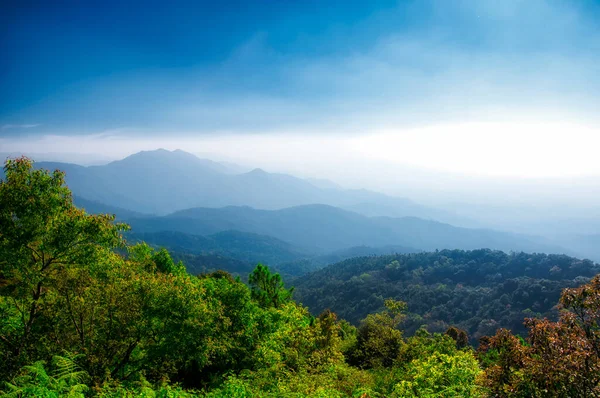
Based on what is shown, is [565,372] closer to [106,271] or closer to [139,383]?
[139,383]

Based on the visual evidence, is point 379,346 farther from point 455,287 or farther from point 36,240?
point 455,287

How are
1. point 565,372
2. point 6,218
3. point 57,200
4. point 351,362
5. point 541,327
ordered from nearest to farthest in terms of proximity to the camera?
point 565,372 < point 541,327 < point 6,218 < point 57,200 < point 351,362

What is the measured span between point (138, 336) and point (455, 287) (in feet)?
505

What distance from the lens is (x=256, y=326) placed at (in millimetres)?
17828

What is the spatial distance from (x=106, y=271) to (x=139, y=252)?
1548 cm

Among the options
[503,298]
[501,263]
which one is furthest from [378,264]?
[503,298]

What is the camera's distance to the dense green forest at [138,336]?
24.1 feet

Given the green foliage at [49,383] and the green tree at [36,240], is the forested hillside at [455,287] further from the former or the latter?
the green tree at [36,240]

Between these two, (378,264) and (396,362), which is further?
(378,264)

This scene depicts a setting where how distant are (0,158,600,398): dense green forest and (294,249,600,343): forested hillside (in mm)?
99218

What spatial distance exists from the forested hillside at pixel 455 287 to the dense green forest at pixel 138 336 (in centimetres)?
9922

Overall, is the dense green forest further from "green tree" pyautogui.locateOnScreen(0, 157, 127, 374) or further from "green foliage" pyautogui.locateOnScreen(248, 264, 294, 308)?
"green foliage" pyautogui.locateOnScreen(248, 264, 294, 308)

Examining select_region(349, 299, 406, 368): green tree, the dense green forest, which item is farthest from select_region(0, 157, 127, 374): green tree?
select_region(349, 299, 406, 368): green tree

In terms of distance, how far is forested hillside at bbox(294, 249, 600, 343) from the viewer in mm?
104000
